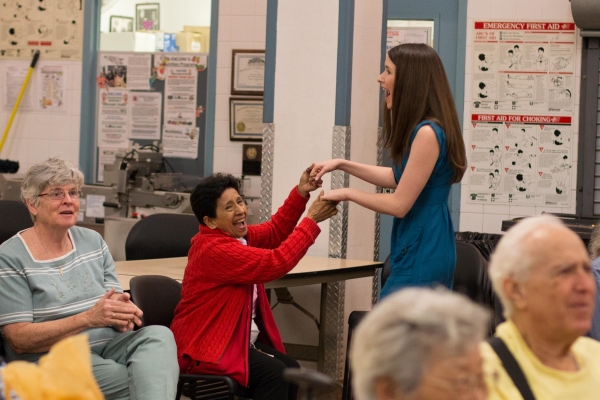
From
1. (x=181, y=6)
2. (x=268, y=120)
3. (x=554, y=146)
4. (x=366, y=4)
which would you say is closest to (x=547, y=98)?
(x=554, y=146)

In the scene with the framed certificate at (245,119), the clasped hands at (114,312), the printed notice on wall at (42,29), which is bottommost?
the clasped hands at (114,312)

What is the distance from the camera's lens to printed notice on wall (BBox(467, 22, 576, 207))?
19.5ft

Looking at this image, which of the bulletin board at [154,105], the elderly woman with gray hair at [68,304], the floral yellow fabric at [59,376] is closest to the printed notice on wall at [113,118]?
the bulletin board at [154,105]

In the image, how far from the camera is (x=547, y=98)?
596 cm

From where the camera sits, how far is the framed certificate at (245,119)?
6.47 meters

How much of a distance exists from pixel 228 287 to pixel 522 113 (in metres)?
3.43

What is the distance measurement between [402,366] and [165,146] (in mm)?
5640

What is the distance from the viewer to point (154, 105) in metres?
6.77

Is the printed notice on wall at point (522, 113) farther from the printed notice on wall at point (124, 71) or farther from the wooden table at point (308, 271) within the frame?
the printed notice on wall at point (124, 71)

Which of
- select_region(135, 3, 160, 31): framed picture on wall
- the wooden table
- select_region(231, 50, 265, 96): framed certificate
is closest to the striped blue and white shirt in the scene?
the wooden table

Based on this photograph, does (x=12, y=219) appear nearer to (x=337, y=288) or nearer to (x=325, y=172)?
(x=337, y=288)

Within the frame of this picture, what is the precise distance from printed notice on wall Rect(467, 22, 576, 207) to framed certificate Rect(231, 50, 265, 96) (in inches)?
62.0

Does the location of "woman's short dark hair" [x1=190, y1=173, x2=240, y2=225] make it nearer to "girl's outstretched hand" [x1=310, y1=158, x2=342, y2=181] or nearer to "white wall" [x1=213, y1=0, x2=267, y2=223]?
"girl's outstretched hand" [x1=310, y1=158, x2=342, y2=181]

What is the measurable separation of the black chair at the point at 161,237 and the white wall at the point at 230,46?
1.83m
